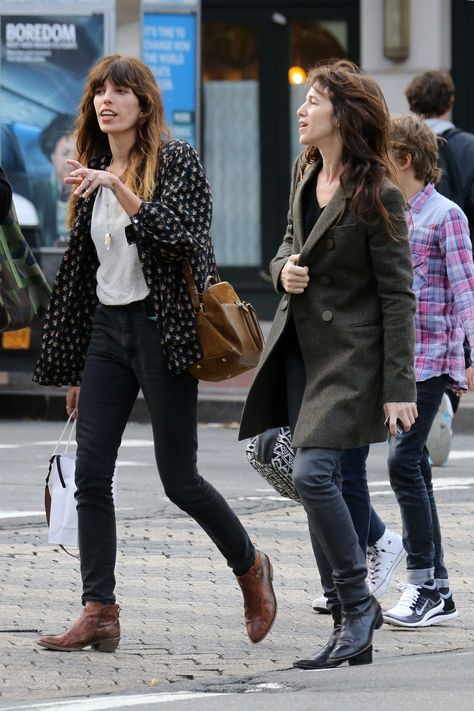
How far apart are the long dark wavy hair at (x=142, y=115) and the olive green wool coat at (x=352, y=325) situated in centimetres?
61

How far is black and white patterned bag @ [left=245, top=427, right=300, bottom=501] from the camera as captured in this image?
215 inches

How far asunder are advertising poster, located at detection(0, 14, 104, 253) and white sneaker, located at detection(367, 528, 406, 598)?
952 cm

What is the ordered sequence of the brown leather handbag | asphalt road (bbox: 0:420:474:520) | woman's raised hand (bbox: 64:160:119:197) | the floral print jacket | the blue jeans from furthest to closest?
1. asphalt road (bbox: 0:420:474:520)
2. the blue jeans
3. the brown leather handbag
4. the floral print jacket
5. woman's raised hand (bbox: 64:160:119:197)

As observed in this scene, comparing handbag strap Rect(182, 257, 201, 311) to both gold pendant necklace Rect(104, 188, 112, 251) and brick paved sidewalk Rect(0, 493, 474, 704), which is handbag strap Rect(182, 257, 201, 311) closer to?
gold pendant necklace Rect(104, 188, 112, 251)

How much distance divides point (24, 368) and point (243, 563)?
7.54m

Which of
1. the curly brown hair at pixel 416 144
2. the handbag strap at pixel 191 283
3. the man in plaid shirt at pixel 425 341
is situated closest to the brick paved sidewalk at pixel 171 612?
the man in plaid shirt at pixel 425 341

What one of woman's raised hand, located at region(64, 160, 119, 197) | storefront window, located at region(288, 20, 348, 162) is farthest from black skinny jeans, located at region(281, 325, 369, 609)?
storefront window, located at region(288, 20, 348, 162)

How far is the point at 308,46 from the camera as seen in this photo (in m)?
19.0

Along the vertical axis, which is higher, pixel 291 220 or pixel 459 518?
pixel 291 220

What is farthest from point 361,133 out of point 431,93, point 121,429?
point 431,93

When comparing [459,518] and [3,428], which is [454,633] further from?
[3,428]

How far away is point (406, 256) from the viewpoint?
4.99 metres

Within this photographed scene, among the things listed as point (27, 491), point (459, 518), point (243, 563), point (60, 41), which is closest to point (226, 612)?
point (243, 563)

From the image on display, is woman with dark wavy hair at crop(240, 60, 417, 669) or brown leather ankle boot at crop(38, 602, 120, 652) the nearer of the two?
woman with dark wavy hair at crop(240, 60, 417, 669)
